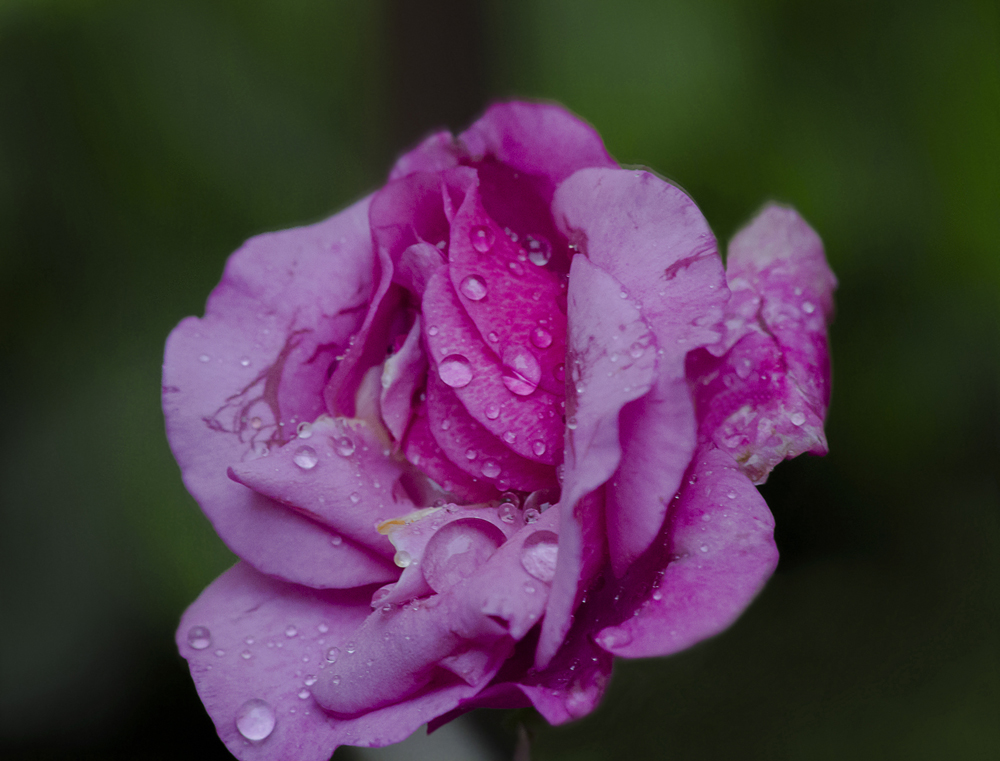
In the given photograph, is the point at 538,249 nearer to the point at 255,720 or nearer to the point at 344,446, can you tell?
the point at 344,446

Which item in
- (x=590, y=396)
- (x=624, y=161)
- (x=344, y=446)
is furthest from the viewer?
(x=624, y=161)

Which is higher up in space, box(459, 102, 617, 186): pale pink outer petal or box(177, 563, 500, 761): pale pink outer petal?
box(459, 102, 617, 186): pale pink outer petal

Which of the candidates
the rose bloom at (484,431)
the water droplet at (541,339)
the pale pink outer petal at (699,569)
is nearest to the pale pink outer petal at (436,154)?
the rose bloom at (484,431)

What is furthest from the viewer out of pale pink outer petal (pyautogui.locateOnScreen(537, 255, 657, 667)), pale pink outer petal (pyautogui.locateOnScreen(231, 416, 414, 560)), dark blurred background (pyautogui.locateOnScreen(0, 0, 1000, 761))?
dark blurred background (pyautogui.locateOnScreen(0, 0, 1000, 761))

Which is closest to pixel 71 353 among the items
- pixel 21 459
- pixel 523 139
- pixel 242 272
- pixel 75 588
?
pixel 21 459

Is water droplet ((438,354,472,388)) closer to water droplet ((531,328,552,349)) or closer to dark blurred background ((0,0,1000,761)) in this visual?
water droplet ((531,328,552,349))

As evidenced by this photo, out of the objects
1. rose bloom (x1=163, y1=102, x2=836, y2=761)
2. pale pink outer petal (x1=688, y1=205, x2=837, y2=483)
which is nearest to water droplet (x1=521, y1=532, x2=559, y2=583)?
rose bloom (x1=163, y1=102, x2=836, y2=761)

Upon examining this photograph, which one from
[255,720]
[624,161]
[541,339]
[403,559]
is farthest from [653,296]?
[624,161]

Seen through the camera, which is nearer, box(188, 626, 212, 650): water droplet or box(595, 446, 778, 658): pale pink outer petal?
box(595, 446, 778, 658): pale pink outer petal
